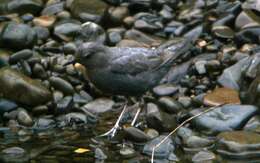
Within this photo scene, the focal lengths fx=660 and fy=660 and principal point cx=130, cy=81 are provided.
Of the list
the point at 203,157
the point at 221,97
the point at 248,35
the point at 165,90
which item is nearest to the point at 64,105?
the point at 165,90

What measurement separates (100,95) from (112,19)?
6.83 ft

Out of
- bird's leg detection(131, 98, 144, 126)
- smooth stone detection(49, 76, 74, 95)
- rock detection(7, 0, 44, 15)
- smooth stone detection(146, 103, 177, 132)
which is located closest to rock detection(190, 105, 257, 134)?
smooth stone detection(146, 103, 177, 132)

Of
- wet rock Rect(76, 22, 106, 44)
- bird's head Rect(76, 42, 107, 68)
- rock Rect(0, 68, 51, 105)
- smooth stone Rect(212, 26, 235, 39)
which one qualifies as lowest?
rock Rect(0, 68, 51, 105)

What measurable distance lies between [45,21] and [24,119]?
276cm

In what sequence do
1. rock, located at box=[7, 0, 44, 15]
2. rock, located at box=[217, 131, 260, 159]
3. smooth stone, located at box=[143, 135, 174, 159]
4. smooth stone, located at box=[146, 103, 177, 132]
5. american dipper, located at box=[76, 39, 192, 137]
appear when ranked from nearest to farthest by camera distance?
rock, located at box=[217, 131, 260, 159], smooth stone, located at box=[143, 135, 174, 159], smooth stone, located at box=[146, 103, 177, 132], american dipper, located at box=[76, 39, 192, 137], rock, located at box=[7, 0, 44, 15]

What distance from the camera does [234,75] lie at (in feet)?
27.1

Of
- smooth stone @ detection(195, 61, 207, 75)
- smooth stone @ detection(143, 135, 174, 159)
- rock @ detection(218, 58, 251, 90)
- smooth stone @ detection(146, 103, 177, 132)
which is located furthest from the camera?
smooth stone @ detection(195, 61, 207, 75)

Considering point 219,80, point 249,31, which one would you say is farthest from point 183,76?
point 249,31

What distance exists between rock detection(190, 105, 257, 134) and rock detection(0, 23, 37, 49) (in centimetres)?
319

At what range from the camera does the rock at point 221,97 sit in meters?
7.68

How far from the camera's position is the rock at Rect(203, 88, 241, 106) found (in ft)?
25.2

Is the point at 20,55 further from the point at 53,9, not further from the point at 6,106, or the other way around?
the point at 53,9

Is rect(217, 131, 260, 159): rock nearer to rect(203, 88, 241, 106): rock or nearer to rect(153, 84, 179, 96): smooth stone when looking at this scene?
rect(203, 88, 241, 106): rock

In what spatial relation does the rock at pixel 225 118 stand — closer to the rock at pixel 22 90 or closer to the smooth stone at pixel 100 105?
the smooth stone at pixel 100 105
